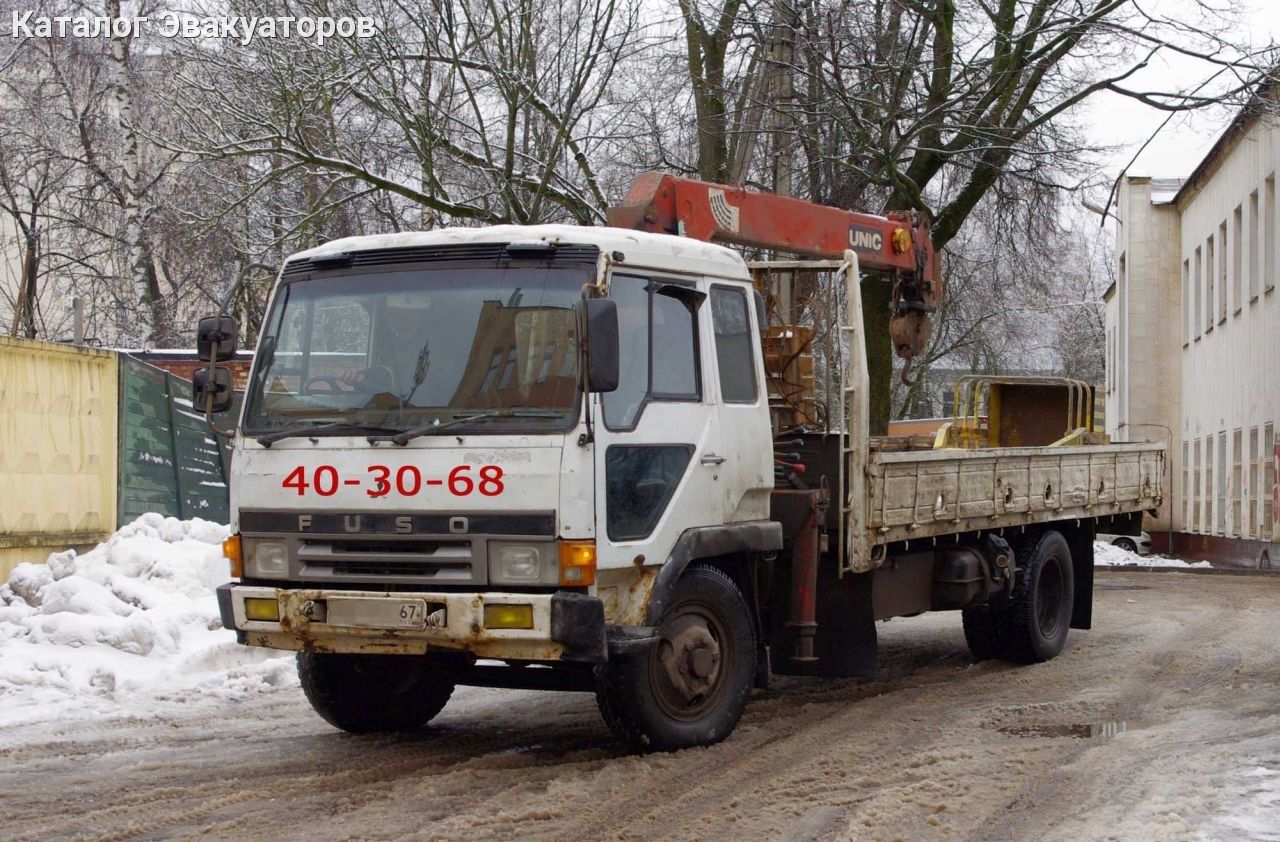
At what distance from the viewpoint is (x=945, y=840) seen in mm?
6113

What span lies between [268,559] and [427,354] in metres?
1.23

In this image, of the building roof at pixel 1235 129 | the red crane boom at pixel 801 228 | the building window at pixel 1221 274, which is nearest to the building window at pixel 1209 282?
the building window at pixel 1221 274

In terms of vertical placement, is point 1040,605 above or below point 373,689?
above

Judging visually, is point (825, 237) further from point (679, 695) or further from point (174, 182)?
point (174, 182)

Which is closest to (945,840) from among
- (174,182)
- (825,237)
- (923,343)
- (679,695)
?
(679,695)

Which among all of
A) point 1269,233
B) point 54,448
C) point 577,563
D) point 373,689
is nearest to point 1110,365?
point 1269,233

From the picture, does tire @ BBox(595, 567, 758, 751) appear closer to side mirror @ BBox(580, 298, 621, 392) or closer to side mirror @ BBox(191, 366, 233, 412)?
side mirror @ BBox(580, 298, 621, 392)

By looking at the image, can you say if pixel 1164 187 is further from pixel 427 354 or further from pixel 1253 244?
pixel 427 354

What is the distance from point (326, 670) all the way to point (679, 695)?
195cm

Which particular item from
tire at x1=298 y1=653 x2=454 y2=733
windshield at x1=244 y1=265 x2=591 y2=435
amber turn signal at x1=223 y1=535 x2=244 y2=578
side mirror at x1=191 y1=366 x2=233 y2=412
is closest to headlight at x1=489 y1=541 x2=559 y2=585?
windshield at x1=244 y1=265 x2=591 y2=435

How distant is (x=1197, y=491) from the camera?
1266 inches

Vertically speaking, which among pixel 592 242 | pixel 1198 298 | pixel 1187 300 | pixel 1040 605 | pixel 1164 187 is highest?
pixel 1164 187

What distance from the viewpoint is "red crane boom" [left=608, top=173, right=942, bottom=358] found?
9.52 meters

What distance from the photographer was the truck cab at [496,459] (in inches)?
278
